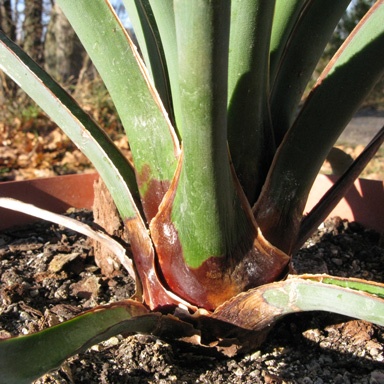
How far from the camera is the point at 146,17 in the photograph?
83 centimetres

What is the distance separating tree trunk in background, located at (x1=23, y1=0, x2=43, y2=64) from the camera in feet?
12.5

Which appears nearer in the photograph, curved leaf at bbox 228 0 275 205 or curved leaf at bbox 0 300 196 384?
curved leaf at bbox 0 300 196 384

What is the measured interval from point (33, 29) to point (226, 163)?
376 cm

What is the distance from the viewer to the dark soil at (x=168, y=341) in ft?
2.42

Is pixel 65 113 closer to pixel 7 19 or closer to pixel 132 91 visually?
pixel 132 91

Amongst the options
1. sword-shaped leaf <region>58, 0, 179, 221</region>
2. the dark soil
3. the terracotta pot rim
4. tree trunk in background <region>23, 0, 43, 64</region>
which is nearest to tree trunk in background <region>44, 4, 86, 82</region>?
tree trunk in background <region>23, 0, 43, 64</region>

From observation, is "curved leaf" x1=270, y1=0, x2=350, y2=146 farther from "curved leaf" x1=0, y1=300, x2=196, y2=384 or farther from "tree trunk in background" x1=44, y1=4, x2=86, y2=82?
"tree trunk in background" x1=44, y1=4, x2=86, y2=82

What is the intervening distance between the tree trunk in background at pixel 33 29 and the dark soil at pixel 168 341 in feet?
10.1

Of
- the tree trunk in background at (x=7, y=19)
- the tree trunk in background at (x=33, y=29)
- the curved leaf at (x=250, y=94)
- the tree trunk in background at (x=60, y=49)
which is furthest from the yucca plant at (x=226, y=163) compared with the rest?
the tree trunk in background at (x=60, y=49)

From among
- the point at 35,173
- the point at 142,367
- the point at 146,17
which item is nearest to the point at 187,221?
the point at 142,367

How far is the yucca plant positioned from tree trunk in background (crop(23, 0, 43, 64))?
11.0 feet

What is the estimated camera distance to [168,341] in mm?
783

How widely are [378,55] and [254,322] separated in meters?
0.45

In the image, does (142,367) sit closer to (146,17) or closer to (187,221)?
(187,221)
